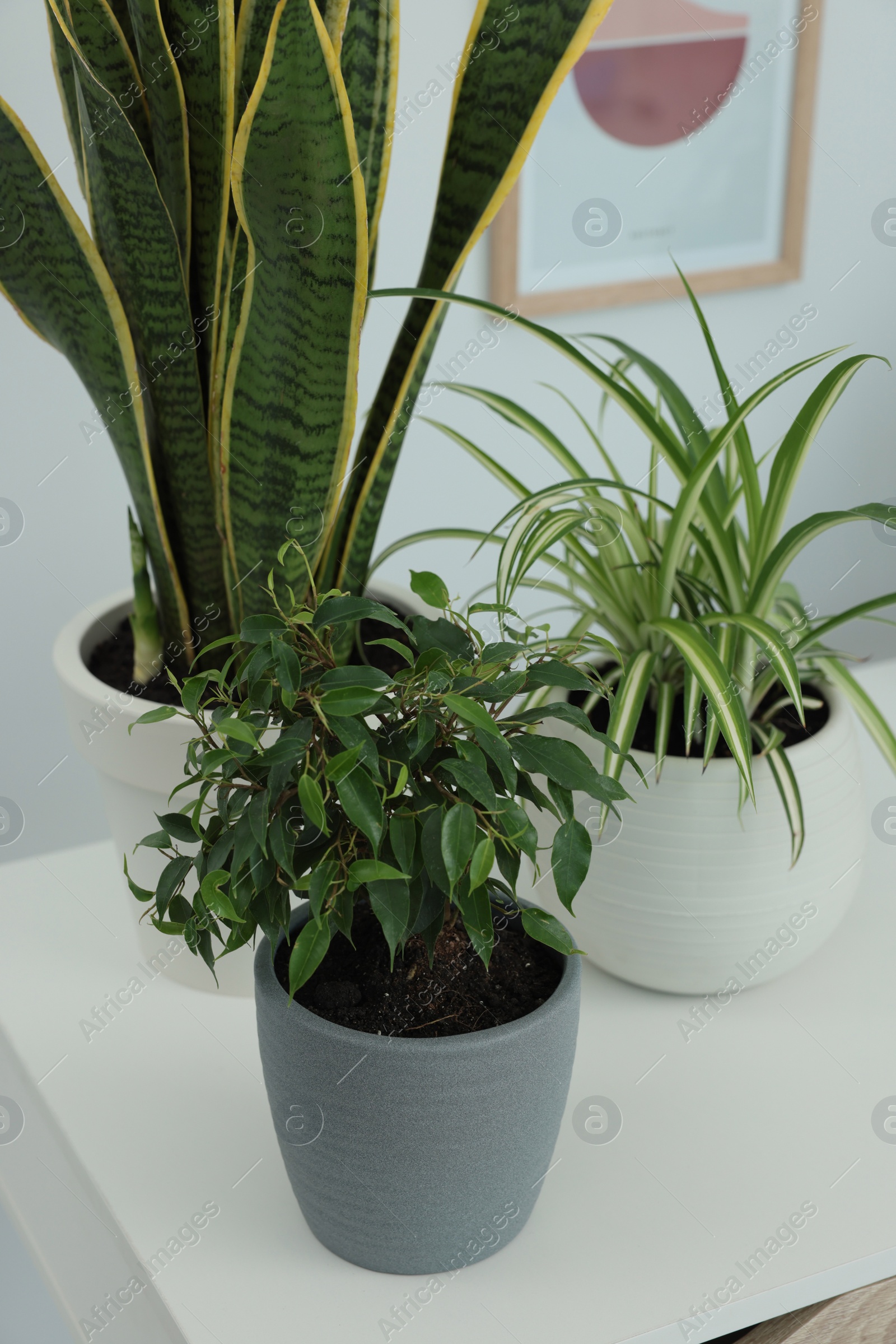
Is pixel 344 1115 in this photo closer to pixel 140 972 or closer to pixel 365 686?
pixel 365 686

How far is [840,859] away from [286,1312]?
0.40 metres

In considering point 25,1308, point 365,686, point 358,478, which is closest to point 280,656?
point 365,686

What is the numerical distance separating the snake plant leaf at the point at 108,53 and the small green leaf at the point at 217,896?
1.35 ft

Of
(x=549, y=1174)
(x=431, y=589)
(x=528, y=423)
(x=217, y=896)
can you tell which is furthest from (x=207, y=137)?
(x=549, y=1174)

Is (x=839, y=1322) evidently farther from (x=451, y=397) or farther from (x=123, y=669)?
(x=451, y=397)

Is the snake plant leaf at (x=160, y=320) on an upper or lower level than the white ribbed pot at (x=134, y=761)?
upper

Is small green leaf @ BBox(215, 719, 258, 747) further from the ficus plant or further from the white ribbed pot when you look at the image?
the white ribbed pot

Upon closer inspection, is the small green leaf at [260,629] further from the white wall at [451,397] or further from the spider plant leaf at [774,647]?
the white wall at [451,397]

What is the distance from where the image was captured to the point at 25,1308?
1.27 meters

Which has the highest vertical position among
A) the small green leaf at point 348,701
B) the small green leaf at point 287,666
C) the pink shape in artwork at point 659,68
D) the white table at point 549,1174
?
the pink shape in artwork at point 659,68

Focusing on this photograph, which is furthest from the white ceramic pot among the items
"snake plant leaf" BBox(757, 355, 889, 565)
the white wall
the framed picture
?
the framed picture

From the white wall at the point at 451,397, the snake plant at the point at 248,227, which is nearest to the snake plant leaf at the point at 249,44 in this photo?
the snake plant at the point at 248,227

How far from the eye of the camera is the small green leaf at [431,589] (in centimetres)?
50

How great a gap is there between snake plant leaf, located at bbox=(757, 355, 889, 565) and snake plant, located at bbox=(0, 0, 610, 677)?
0.21 meters
